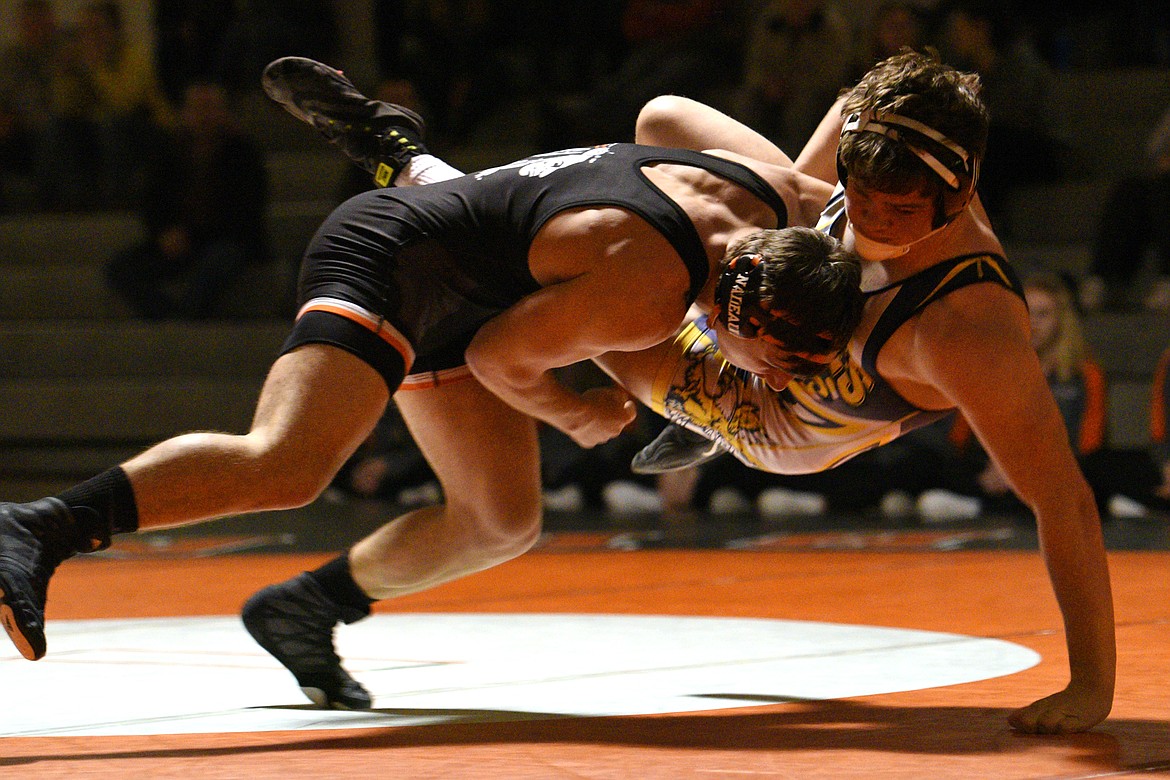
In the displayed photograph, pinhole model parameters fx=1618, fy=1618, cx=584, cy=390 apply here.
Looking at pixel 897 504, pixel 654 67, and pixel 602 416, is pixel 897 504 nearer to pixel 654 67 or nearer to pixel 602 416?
pixel 654 67

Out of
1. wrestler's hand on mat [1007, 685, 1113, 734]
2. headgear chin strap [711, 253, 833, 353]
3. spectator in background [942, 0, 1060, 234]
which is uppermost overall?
spectator in background [942, 0, 1060, 234]

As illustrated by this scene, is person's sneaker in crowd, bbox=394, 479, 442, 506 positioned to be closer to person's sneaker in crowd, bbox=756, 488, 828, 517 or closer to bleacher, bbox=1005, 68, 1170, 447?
person's sneaker in crowd, bbox=756, 488, 828, 517

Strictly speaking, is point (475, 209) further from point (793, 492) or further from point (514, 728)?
point (793, 492)

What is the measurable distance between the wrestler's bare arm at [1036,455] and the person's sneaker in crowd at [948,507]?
365 centimetres

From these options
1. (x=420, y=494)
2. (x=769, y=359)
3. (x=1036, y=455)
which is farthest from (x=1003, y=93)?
(x=1036, y=455)

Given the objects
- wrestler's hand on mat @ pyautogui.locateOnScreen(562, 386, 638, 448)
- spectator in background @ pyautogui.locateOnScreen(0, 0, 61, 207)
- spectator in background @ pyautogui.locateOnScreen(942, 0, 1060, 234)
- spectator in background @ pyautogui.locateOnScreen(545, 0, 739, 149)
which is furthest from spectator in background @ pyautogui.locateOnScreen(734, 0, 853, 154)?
wrestler's hand on mat @ pyautogui.locateOnScreen(562, 386, 638, 448)

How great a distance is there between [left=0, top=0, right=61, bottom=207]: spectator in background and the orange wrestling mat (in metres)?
5.27

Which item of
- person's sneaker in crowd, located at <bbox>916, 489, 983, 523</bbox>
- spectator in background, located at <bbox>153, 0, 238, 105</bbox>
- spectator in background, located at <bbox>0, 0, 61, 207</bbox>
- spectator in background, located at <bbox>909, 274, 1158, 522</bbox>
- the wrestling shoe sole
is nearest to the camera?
the wrestling shoe sole

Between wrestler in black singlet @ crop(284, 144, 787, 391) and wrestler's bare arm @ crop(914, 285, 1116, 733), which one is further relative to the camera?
wrestler in black singlet @ crop(284, 144, 787, 391)

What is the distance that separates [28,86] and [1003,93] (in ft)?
18.2

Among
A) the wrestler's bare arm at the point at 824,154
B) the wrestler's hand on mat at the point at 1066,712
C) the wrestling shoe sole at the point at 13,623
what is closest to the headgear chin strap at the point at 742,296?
the wrestler's bare arm at the point at 824,154

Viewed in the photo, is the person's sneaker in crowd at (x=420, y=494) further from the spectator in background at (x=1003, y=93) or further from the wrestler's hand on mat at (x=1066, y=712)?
the wrestler's hand on mat at (x=1066, y=712)

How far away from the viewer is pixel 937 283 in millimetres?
2316

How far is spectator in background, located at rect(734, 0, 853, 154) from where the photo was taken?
752cm
